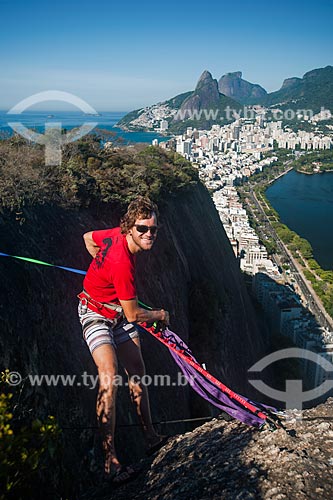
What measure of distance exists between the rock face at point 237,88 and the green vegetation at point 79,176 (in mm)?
172128

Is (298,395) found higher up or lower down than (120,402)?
lower down

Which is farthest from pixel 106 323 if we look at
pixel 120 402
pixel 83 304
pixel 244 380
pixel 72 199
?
pixel 244 380

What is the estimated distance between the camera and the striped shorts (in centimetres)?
218

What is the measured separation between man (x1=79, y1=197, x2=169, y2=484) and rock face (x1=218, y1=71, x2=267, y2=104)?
177283 mm

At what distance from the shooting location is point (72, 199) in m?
4.69

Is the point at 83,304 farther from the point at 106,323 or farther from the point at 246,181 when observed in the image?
the point at 246,181

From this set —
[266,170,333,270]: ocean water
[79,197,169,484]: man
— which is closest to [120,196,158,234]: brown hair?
[79,197,169,484]: man

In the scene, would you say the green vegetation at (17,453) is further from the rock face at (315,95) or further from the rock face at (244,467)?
the rock face at (315,95)

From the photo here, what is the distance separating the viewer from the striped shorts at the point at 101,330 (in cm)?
218

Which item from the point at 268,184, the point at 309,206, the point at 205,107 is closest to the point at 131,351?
the point at 309,206

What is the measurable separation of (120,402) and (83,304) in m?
1.11

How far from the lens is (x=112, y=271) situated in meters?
2.07

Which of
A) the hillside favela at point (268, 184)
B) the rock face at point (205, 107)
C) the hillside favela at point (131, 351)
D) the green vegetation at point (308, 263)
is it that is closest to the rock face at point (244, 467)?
the hillside favela at point (131, 351)

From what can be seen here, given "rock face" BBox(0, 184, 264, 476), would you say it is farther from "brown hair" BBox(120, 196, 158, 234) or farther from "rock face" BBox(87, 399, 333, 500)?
"brown hair" BBox(120, 196, 158, 234)
